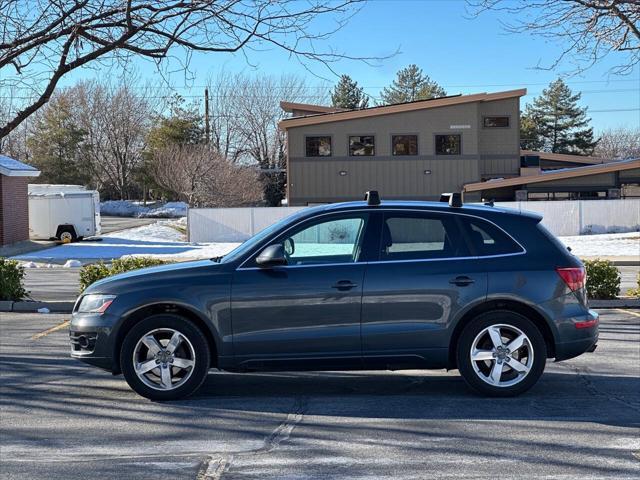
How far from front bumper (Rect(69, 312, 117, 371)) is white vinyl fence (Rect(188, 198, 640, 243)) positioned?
28.6 meters

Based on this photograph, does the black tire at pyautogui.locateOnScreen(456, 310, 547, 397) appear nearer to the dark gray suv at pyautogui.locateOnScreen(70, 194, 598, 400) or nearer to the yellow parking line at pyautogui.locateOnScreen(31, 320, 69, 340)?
the dark gray suv at pyautogui.locateOnScreen(70, 194, 598, 400)

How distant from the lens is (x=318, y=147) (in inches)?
1571

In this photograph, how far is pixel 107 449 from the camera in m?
5.68

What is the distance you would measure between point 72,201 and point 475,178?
63.8 ft

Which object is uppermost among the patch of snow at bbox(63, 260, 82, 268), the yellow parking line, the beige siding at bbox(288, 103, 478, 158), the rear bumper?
the beige siding at bbox(288, 103, 478, 158)

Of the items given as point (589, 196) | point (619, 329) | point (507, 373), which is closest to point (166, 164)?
point (589, 196)

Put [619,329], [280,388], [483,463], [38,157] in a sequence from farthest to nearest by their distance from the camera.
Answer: [38,157], [619,329], [280,388], [483,463]

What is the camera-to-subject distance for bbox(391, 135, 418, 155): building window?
39.8m

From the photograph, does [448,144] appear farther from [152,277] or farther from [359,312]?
[152,277]

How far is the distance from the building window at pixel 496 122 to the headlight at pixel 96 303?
3566 cm

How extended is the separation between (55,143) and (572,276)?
199ft

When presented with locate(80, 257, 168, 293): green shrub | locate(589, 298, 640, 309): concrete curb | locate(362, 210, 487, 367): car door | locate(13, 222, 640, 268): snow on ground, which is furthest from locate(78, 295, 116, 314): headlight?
locate(13, 222, 640, 268): snow on ground

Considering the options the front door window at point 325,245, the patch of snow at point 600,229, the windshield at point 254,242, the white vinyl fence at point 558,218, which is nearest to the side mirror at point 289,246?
the front door window at point 325,245

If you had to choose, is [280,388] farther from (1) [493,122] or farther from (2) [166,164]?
(2) [166,164]
